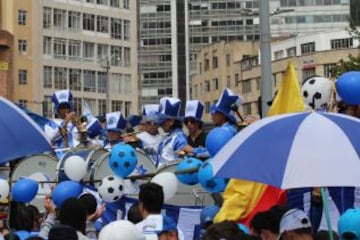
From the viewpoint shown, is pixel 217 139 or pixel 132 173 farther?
pixel 132 173

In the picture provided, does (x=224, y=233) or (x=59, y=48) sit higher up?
(x=59, y=48)

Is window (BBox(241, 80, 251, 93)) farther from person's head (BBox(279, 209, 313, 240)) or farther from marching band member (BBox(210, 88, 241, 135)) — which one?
person's head (BBox(279, 209, 313, 240))

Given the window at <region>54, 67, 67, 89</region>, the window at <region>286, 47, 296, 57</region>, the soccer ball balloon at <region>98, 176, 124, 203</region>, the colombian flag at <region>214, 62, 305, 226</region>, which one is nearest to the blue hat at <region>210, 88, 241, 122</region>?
the soccer ball balloon at <region>98, 176, 124, 203</region>

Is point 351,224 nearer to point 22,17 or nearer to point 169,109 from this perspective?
point 169,109

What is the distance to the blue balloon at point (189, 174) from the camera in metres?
9.01

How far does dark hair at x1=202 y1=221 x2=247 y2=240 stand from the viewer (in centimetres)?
514

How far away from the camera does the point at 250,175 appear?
5516 millimetres

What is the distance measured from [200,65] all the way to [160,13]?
407 inches

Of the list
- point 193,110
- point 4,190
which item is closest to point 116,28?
point 193,110

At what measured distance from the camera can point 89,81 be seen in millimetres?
77625

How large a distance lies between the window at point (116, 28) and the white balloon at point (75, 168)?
6979 centimetres

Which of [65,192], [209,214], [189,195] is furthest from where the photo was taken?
[189,195]

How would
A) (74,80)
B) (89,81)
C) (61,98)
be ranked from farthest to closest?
(89,81), (74,80), (61,98)

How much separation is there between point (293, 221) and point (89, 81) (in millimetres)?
72673
